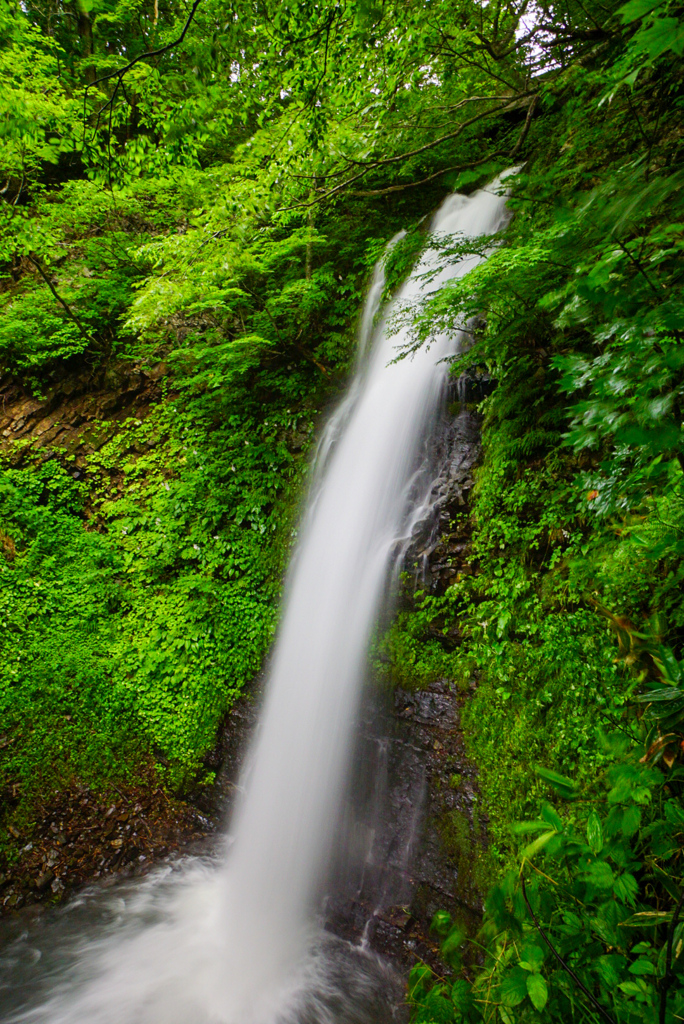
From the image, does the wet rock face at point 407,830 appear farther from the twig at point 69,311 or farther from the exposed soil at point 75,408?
the twig at point 69,311

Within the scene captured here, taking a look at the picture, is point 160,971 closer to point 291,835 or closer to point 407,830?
point 291,835

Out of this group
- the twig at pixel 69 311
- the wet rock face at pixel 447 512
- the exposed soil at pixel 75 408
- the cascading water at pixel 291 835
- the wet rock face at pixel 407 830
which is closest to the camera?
the wet rock face at pixel 407 830

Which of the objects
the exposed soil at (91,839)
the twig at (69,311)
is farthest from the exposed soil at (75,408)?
the exposed soil at (91,839)

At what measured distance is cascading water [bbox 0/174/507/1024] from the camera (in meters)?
3.08

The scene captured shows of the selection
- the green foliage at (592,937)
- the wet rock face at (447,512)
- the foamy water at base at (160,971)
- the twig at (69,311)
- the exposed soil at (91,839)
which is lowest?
the foamy water at base at (160,971)

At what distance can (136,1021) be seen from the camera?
2932mm

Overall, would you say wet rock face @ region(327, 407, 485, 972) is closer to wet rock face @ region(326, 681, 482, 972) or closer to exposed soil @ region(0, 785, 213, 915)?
wet rock face @ region(326, 681, 482, 972)

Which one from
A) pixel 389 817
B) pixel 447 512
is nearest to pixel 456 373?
pixel 447 512

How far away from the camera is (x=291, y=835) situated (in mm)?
3822

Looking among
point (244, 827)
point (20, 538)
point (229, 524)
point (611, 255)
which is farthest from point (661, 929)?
point (20, 538)

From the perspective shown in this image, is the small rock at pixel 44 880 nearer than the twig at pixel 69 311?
Yes

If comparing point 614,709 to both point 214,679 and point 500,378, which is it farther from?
point 214,679

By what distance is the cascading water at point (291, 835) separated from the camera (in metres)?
3.08

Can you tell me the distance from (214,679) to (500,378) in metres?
4.03
